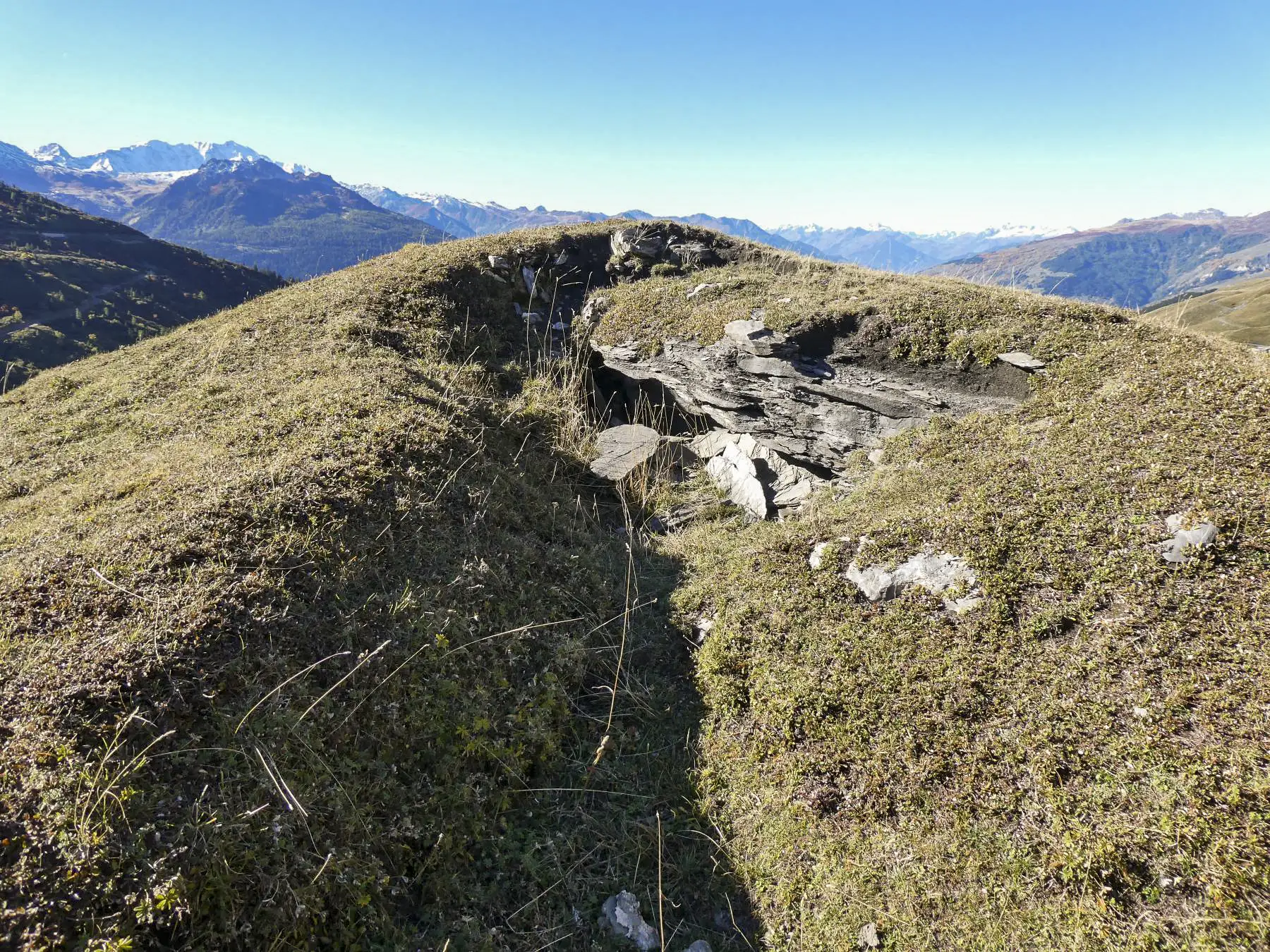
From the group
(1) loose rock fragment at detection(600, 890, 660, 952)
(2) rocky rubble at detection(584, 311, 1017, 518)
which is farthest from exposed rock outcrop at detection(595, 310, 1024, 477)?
(1) loose rock fragment at detection(600, 890, 660, 952)

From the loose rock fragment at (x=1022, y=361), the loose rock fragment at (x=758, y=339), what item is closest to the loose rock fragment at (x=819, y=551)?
the loose rock fragment at (x=1022, y=361)

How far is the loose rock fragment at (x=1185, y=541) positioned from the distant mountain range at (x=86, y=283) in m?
54.4

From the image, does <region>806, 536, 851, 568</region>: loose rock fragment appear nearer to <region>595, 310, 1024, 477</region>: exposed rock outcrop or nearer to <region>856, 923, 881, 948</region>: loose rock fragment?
<region>595, 310, 1024, 477</region>: exposed rock outcrop

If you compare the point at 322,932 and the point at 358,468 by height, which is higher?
the point at 358,468

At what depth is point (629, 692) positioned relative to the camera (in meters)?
6.29

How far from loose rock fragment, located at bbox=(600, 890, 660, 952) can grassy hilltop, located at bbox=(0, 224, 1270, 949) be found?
0.12 metres

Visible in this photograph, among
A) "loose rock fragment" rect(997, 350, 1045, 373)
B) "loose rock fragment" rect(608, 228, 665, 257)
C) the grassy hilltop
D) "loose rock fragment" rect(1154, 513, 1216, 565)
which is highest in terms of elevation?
"loose rock fragment" rect(608, 228, 665, 257)

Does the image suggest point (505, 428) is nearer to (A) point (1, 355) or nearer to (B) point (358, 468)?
(B) point (358, 468)

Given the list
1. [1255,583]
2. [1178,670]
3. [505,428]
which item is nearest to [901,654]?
[1178,670]

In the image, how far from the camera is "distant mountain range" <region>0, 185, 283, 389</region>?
188 ft

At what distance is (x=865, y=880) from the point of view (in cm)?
424

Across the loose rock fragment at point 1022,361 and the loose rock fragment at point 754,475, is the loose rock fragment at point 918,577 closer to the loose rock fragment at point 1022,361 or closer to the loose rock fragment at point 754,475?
the loose rock fragment at point 754,475

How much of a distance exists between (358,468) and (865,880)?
21.7 ft

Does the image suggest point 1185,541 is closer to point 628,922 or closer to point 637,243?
point 628,922
